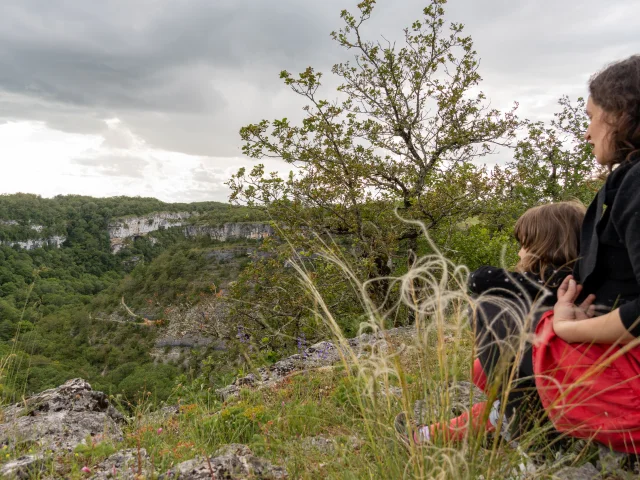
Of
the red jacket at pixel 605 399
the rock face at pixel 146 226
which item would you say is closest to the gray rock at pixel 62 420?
the red jacket at pixel 605 399

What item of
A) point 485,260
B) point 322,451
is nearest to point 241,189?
point 485,260

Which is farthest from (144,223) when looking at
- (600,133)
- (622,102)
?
(622,102)

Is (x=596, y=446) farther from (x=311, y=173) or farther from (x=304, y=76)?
(x=304, y=76)

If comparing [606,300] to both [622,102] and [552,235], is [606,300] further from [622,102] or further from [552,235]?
[622,102]

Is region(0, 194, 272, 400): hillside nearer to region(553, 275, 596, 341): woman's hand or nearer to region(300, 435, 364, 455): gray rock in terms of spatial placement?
region(300, 435, 364, 455): gray rock

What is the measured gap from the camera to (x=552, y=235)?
6.74ft

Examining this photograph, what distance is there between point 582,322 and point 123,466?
221 centimetres

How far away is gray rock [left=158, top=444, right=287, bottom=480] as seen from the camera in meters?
1.82

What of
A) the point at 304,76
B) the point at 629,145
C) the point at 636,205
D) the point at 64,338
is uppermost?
the point at 304,76

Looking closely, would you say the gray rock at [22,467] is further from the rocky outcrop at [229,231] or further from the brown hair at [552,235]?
the rocky outcrop at [229,231]

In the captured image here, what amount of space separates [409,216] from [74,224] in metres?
108

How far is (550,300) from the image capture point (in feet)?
6.61

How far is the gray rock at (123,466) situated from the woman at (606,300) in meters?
1.88

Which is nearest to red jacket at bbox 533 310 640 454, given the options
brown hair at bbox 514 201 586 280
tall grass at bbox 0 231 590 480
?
tall grass at bbox 0 231 590 480
